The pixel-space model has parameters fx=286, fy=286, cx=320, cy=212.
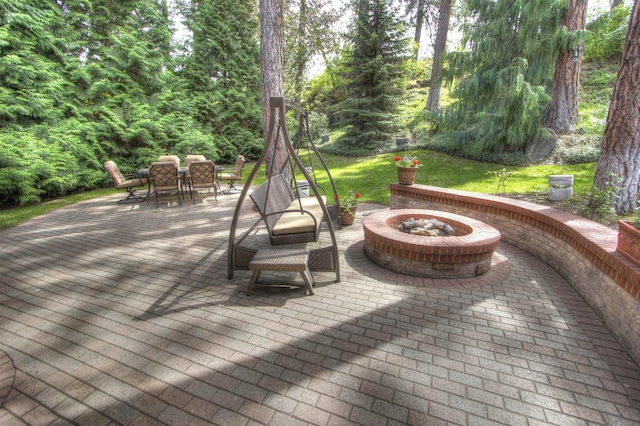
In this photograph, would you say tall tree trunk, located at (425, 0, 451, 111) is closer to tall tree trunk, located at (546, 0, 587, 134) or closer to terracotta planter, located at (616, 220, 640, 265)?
tall tree trunk, located at (546, 0, 587, 134)

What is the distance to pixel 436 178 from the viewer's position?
28.9ft

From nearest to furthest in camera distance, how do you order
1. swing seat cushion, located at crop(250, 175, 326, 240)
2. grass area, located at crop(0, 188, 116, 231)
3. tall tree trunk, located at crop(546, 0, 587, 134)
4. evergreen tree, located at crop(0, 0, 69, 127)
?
swing seat cushion, located at crop(250, 175, 326, 240) → grass area, located at crop(0, 188, 116, 231) → evergreen tree, located at crop(0, 0, 69, 127) → tall tree trunk, located at crop(546, 0, 587, 134)

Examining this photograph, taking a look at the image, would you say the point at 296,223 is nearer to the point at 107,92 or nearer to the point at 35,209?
the point at 35,209

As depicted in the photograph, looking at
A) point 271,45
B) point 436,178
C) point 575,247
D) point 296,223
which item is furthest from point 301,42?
point 575,247

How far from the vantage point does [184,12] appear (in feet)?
→ 70.9

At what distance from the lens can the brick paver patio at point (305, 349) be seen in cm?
181

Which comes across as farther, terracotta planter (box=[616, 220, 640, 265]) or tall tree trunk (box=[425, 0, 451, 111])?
tall tree trunk (box=[425, 0, 451, 111])

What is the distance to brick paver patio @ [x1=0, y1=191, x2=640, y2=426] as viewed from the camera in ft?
5.93

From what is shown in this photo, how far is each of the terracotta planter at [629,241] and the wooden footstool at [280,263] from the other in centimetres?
278

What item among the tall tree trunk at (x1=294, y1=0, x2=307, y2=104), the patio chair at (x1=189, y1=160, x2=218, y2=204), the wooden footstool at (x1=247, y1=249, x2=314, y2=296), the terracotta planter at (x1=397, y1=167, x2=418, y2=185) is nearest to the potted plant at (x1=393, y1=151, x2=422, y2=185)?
the terracotta planter at (x1=397, y1=167, x2=418, y2=185)

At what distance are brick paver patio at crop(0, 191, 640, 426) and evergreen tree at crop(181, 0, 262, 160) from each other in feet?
40.4

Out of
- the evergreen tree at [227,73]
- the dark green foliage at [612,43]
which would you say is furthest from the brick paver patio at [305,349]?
the dark green foliage at [612,43]

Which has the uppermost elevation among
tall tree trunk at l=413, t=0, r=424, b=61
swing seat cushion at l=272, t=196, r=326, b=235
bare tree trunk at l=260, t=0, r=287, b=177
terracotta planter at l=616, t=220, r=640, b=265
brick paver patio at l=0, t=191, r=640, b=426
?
tall tree trunk at l=413, t=0, r=424, b=61

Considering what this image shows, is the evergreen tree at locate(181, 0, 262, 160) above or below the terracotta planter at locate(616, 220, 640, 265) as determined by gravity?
above
